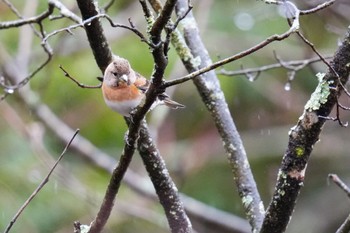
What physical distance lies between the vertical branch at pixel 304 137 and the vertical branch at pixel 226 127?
1.57 feet

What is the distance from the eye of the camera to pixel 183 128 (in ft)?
21.9

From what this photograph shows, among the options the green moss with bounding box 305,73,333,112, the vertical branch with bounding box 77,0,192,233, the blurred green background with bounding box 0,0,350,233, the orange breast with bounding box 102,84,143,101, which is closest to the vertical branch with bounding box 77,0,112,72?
the vertical branch with bounding box 77,0,192,233

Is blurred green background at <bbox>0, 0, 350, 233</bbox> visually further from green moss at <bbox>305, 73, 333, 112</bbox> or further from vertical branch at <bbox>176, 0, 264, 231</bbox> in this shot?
green moss at <bbox>305, 73, 333, 112</bbox>

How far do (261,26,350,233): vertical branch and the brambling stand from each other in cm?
87

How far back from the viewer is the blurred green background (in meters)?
5.41

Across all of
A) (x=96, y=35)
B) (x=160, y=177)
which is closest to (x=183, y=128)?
(x=160, y=177)

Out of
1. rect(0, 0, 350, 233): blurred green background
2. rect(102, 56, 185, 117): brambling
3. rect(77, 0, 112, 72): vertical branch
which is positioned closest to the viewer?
rect(77, 0, 112, 72): vertical branch

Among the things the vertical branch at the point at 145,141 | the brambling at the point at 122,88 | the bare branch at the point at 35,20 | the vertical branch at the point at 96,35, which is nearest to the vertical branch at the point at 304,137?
the vertical branch at the point at 145,141

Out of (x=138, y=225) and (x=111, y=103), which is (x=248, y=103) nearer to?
(x=138, y=225)

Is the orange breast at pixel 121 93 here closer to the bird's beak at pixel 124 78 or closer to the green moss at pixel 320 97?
the bird's beak at pixel 124 78

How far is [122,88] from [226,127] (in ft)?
1.58

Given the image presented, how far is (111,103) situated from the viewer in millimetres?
2891

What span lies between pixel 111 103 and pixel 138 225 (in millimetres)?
3354

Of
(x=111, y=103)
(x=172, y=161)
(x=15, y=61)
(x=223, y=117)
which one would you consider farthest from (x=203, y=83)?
(x=172, y=161)
